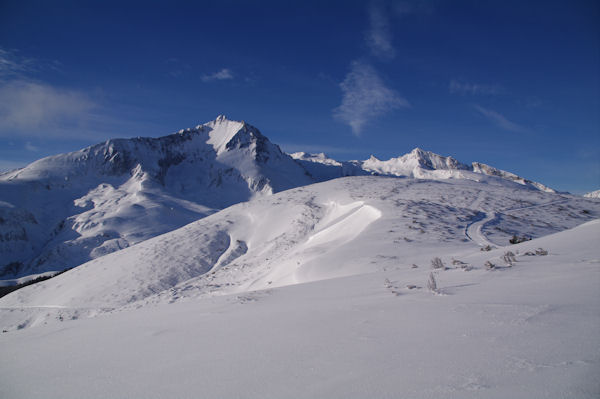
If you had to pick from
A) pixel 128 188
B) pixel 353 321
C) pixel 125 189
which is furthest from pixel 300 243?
pixel 128 188

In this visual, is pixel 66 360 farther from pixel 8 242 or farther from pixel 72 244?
pixel 8 242

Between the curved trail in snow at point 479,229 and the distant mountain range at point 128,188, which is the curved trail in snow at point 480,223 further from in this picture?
the distant mountain range at point 128,188

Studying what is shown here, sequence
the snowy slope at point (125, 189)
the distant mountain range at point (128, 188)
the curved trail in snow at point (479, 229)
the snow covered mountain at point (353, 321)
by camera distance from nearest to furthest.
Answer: the snow covered mountain at point (353, 321) < the curved trail in snow at point (479, 229) < the distant mountain range at point (128, 188) < the snowy slope at point (125, 189)

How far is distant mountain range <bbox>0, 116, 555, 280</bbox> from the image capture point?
74.4m

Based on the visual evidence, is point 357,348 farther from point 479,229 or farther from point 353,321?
point 479,229

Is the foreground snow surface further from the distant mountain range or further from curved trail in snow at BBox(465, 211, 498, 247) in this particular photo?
the distant mountain range

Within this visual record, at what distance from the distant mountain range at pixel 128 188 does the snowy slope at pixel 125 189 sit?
0.88ft

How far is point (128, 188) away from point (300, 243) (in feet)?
381

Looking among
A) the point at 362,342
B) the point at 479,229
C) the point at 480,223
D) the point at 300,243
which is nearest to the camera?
the point at 362,342

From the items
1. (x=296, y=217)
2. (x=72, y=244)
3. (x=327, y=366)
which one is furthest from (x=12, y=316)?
(x=72, y=244)

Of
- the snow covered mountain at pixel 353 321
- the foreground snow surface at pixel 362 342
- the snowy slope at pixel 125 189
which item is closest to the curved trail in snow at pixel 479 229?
the snow covered mountain at pixel 353 321

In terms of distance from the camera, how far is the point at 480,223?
17.2m

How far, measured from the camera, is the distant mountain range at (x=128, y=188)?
74.4 metres

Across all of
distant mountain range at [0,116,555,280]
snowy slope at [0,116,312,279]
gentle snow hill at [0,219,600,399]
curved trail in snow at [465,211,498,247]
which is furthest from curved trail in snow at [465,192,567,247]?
snowy slope at [0,116,312,279]
